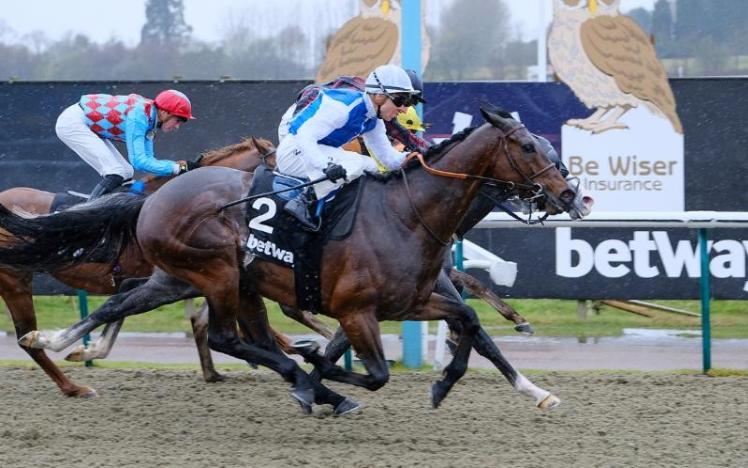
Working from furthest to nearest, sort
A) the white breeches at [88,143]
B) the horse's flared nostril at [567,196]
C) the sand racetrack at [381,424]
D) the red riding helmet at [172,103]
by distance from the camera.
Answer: the white breeches at [88,143] < the red riding helmet at [172,103] < the horse's flared nostril at [567,196] < the sand racetrack at [381,424]

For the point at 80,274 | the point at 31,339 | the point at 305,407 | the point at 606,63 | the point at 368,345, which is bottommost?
the point at 305,407

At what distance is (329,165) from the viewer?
568 centimetres

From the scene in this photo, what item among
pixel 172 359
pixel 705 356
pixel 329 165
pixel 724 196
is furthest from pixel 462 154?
pixel 724 196

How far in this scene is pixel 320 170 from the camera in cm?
575

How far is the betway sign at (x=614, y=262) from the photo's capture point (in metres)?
9.09

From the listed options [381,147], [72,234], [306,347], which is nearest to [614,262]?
[381,147]

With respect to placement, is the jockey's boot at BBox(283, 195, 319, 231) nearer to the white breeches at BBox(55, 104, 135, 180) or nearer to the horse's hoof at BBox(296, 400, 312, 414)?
the horse's hoof at BBox(296, 400, 312, 414)

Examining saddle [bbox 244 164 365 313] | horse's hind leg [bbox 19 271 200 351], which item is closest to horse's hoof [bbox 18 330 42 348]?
horse's hind leg [bbox 19 271 200 351]

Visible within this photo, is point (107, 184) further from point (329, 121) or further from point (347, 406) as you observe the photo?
point (347, 406)

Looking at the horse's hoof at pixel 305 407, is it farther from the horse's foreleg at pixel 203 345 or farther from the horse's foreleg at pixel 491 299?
the horse's foreleg at pixel 491 299

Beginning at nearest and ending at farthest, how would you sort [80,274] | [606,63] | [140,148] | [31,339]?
[31,339]
[140,148]
[80,274]
[606,63]

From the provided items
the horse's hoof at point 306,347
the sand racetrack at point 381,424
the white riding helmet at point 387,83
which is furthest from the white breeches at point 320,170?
the sand racetrack at point 381,424

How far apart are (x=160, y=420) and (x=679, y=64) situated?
637 cm

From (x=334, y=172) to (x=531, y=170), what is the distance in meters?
0.91
